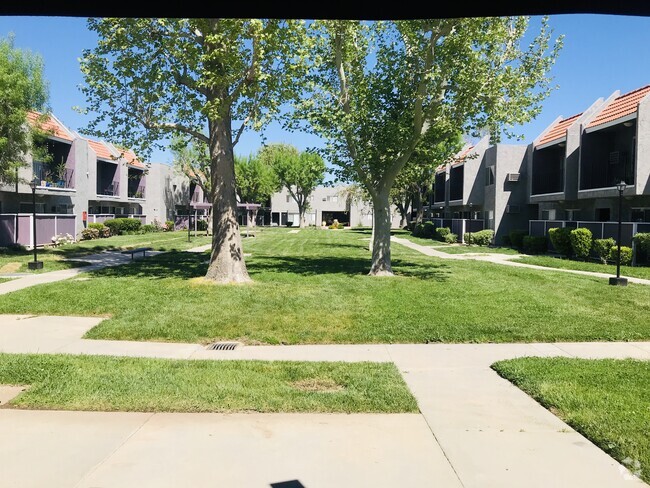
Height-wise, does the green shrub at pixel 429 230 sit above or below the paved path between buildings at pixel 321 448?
above

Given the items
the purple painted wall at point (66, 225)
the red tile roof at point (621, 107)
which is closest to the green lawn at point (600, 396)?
the red tile roof at point (621, 107)

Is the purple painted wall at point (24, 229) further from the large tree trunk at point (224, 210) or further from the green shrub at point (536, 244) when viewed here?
the green shrub at point (536, 244)

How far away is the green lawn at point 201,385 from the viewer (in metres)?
5.21

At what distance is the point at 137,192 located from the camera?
43875 mm

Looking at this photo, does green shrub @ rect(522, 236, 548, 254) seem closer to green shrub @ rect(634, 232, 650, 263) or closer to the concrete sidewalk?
green shrub @ rect(634, 232, 650, 263)

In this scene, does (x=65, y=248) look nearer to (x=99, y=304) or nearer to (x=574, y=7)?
(x=99, y=304)

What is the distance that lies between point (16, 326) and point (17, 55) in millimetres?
15129

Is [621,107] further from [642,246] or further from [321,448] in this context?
[321,448]

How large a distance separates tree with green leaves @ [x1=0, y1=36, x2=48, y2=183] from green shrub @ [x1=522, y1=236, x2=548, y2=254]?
21768mm

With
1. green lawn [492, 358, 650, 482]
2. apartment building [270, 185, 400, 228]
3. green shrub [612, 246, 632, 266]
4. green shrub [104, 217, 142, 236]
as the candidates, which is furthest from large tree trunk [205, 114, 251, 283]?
apartment building [270, 185, 400, 228]

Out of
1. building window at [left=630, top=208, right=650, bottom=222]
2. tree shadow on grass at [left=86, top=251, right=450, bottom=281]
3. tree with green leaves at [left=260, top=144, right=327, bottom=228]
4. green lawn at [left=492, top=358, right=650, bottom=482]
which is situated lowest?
green lawn at [left=492, top=358, right=650, bottom=482]

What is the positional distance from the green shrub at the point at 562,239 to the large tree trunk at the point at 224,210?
1472cm

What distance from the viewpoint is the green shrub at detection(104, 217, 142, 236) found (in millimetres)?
36969

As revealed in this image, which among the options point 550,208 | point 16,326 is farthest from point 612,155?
point 16,326
